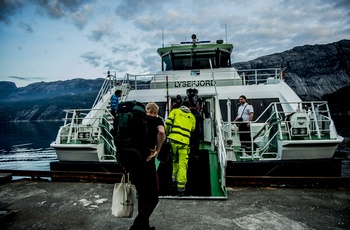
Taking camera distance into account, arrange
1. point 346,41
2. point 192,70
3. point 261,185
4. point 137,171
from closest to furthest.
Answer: point 137,171, point 261,185, point 192,70, point 346,41

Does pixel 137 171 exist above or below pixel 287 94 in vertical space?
below

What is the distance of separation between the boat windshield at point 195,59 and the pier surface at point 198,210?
8.39 m

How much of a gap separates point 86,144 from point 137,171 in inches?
169

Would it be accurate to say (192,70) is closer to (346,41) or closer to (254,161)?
(254,161)

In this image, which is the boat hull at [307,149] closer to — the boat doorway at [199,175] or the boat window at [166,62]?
the boat doorway at [199,175]

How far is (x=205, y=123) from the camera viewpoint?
9.48 meters

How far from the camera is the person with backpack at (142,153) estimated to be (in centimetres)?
287

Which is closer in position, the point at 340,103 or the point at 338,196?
the point at 338,196

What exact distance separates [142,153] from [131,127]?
1.11 feet

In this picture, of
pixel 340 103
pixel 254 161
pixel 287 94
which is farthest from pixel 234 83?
pixel 340 103

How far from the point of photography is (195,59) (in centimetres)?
1234

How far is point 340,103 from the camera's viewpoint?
311 ft

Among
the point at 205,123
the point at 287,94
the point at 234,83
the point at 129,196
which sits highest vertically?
the point at 234,83

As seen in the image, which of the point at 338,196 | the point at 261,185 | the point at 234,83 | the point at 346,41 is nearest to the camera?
the point at 338,196
